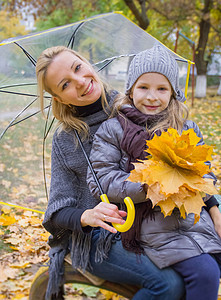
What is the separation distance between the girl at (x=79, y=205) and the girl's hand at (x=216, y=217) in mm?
398

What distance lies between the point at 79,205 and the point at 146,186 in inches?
26.8

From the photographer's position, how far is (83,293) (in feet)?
9.59

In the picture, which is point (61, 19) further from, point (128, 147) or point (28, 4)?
point (128, 147)

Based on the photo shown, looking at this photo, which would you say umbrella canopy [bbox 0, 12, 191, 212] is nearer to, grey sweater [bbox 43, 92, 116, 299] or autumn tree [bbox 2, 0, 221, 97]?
grey sweater [bbox 43, 92, 116, 299]

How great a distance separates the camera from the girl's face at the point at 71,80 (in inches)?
83.7

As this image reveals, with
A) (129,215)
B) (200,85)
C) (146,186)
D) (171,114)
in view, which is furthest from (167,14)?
(129,215)

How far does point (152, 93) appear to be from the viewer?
6.46 ft

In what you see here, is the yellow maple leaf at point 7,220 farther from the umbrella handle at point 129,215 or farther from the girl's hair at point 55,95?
the umbrella handle at point 129,215

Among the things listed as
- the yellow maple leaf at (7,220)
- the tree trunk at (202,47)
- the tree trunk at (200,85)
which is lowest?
the tree trunk at (200,85)

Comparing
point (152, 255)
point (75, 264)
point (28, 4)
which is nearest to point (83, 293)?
point (75, 264)

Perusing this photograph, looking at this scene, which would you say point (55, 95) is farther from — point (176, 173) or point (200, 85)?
point (200, 85)

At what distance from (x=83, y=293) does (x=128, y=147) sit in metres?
1.62

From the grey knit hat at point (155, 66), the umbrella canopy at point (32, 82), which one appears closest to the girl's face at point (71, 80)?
the grey knit hat at point (155, 66)

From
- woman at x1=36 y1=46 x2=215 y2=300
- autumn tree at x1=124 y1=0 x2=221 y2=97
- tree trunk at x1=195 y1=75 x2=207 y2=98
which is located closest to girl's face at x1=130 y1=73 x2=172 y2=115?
woman at x1=36 y1=46 x2=215 y2=300
